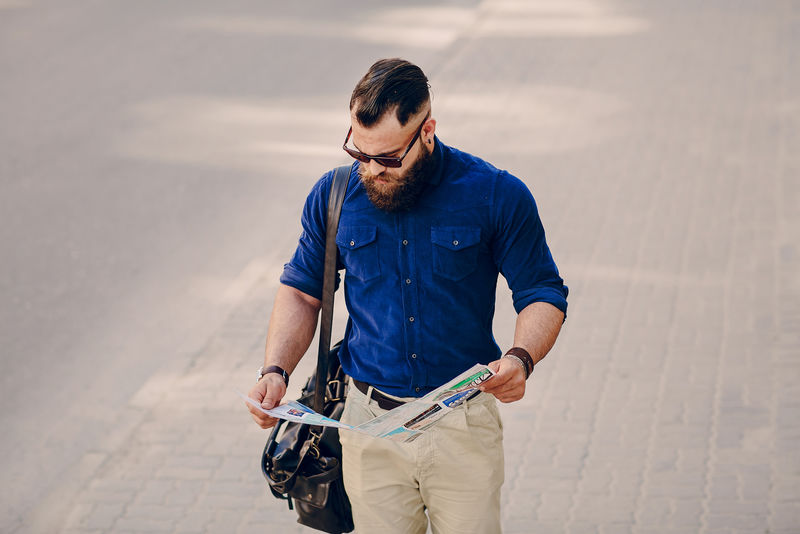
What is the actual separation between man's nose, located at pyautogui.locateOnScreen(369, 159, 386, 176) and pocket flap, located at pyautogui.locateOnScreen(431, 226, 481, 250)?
0.25m

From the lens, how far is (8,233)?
26.3 feet

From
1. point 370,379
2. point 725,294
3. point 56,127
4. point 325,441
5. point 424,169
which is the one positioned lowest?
point 725,294

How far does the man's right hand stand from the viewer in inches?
120

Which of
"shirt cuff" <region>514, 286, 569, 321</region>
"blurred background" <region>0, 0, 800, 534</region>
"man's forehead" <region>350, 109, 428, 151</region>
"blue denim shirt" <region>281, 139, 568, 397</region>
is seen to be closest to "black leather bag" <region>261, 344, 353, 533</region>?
"blue denim shirt" <region>281, 139, 568, 397</region>

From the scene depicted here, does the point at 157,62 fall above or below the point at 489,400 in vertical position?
below

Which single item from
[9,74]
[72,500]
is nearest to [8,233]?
[72,500]

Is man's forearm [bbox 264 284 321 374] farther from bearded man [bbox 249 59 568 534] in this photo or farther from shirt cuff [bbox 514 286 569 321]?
shirt cuff [bbox 514 286 569 321]

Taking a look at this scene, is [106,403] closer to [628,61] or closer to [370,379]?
[370,379]

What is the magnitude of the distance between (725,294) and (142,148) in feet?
19.4

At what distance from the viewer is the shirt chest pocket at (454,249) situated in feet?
9.96

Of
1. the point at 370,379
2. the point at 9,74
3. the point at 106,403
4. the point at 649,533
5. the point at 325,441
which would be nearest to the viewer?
the point at 370,379

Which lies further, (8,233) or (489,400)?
(8,233)

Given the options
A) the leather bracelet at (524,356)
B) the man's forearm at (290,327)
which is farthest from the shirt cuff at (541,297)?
the man's forearm at (290,327)

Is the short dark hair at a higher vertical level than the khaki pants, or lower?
higher
